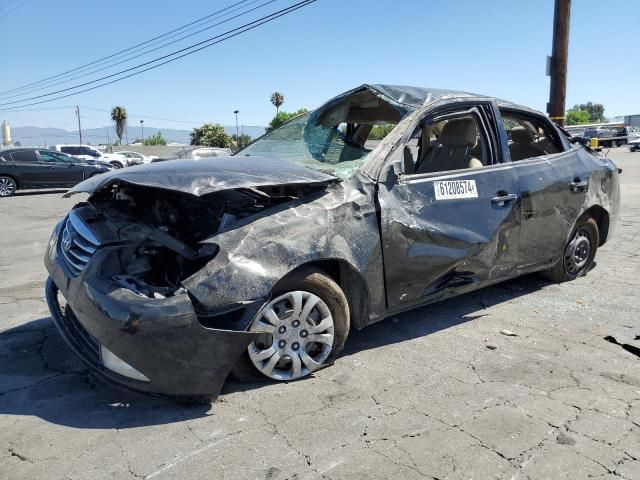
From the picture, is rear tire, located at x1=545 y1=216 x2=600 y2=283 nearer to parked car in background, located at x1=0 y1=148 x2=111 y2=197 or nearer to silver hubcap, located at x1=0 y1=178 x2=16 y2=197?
parked car in background, located at x1=0 y1=148 x2=111 y2=197

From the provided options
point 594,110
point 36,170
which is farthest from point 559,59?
point 594,110

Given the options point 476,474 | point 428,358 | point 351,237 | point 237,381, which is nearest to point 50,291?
point 237,381

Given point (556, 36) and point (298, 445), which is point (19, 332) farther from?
point (556, 36)

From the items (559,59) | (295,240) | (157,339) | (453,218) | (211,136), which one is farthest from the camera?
(211,136)

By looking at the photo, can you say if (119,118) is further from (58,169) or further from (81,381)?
(81,381)

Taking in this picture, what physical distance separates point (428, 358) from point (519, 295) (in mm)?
1793

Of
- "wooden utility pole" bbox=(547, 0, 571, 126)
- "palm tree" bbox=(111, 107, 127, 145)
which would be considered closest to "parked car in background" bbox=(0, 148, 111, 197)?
"wooden utility pole" bbox=(547, 0, 571, 126)

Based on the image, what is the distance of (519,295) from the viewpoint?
16.4ft

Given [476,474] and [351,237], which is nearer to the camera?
[476,474]

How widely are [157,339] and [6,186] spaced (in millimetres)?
16141

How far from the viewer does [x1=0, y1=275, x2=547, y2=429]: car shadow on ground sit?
2891mm

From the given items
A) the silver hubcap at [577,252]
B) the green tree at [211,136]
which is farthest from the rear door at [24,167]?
the green tree at [211,136]

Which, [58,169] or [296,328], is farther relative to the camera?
[58,169]

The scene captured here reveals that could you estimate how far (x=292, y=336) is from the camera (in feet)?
10.3
